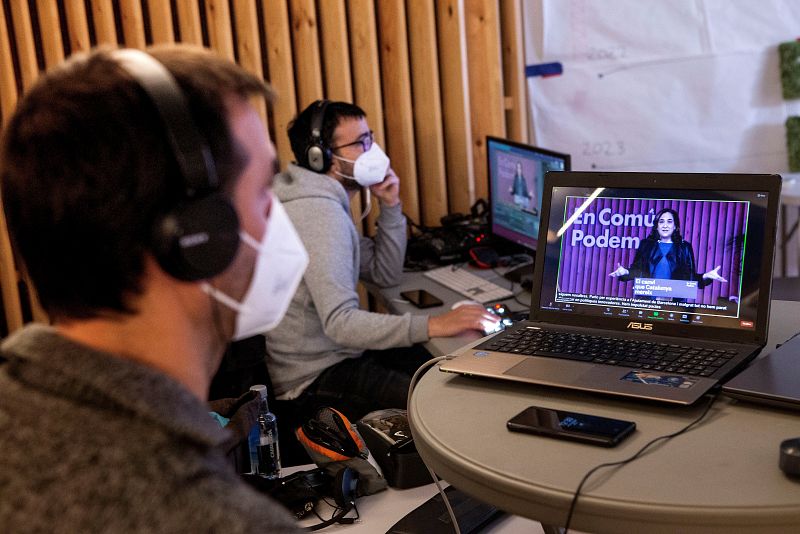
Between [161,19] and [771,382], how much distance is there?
2.60 m

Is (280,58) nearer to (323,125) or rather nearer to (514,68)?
(323,125)

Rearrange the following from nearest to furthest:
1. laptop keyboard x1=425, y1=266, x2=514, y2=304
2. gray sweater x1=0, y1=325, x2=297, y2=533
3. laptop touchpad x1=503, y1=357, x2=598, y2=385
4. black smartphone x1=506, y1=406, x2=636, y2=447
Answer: gray sweater x1=0, y1=325, x2=297, y2=533 < black smartphone x1=506, y1=406, x2=636, y2=447 < laptop touchpad x1=503, y1=357, x2=598, y2=385 < laptop keyboard x1=425, y1=266, x2=514, y2=304

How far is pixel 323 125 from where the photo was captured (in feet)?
9.56

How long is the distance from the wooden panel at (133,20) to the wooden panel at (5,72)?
385mm

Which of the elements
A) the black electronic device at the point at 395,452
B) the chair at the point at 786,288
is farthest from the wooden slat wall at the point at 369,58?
the black electronic device at the point at 395,452

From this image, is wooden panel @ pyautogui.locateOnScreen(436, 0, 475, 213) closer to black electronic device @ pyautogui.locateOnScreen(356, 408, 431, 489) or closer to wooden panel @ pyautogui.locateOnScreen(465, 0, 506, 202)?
wooden panel @ pyautogui.locateOnScreen(465, 0, 506, 202)

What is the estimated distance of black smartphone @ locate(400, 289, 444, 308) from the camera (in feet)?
8.98

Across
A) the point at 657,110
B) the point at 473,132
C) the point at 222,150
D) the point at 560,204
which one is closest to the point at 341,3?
the point at 473,132

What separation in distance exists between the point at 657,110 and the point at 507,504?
2716mm

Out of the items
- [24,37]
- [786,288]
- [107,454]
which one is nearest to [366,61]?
[24,37]

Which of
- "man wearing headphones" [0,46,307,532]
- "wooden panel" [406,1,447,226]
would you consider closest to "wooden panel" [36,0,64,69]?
"wooden panel" [406,1,447,226]

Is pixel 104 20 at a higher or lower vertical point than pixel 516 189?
higher

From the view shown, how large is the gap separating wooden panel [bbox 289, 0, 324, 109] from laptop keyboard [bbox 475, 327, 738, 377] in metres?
1.97

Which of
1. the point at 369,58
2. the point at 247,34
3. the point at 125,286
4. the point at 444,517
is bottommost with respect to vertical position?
the point at 444,517
